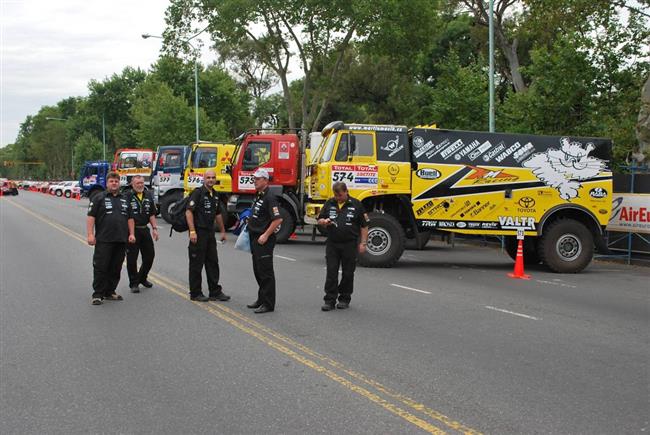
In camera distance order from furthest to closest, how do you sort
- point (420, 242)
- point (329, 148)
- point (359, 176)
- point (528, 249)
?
point (420, 242) → point (528, 249) → point (329, 148) → point (359, 176)

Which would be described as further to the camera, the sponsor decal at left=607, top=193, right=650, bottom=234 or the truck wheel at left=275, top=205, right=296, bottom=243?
the truck wheel at left=275, top=205, right=296, bottom=243

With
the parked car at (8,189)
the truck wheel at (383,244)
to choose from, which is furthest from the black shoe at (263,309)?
the parked car at (8,189)

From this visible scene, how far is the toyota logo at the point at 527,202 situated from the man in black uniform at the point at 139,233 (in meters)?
7.34

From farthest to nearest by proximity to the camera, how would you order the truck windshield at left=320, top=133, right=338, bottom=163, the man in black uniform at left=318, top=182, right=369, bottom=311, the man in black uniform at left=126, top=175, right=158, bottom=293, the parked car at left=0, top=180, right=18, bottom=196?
the parked car at left=0, top=180, right=18, bottom=196 < the truck windshield at left=320, top=133, right=338, bottom=163 < the man in black uniform at left=126, top=175, right=158, bottom=293 < the man in black uniform at left=318, top=182, right=369, bottom=311

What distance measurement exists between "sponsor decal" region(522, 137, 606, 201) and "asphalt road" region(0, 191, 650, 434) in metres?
2.91

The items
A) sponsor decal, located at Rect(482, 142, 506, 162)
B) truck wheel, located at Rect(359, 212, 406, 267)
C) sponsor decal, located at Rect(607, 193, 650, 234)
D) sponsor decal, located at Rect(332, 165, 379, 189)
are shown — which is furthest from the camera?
sponsor decal, located at Rect(607, 193, 650, 234)

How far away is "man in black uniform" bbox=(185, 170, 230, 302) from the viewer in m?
9.34

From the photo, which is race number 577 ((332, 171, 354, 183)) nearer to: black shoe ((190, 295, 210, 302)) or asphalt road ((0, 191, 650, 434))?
asphalt road ((0, 191, 650, 434))

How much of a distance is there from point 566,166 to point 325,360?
9.30 m

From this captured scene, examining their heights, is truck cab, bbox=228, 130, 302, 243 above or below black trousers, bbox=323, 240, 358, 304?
above

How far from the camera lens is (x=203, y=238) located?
9.38 m

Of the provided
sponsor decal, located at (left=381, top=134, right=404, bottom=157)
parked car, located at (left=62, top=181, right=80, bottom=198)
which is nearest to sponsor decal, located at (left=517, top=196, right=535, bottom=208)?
sponsor decal, located at (left=381, top=134, right=404, bottom=157)

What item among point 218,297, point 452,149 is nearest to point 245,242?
point 218,297

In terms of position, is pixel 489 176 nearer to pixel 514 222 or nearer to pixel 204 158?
pixel 514 222
